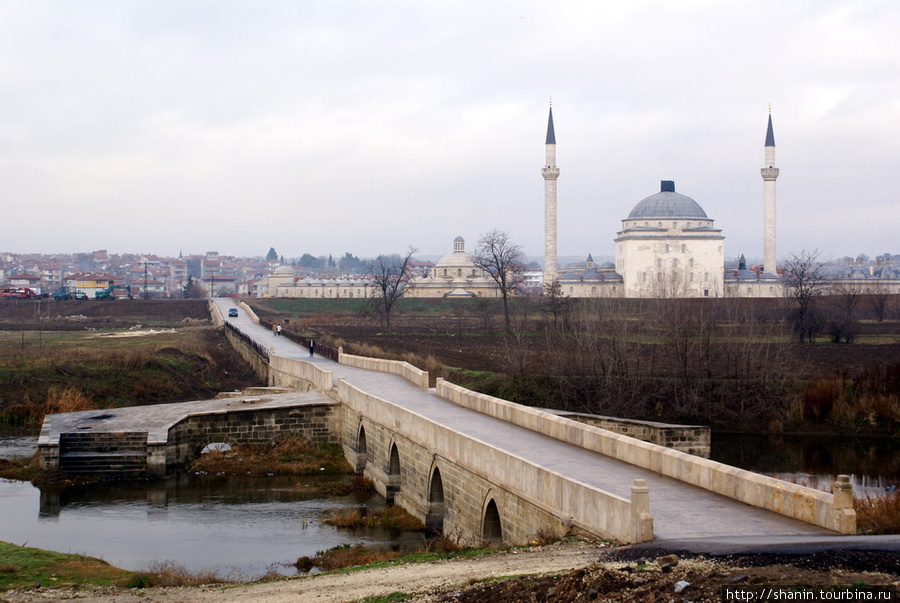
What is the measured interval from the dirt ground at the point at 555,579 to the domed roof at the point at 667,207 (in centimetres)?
8470

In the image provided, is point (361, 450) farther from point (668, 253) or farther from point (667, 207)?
point (667, 207)

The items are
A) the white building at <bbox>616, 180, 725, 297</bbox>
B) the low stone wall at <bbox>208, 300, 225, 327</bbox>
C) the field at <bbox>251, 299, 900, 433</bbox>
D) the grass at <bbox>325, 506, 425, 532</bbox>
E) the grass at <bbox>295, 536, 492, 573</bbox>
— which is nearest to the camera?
the grass at <bbox>295, 536, 492, 573</bbox>

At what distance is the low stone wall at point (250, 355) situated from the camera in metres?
38.3

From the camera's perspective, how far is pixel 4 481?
21328 millimetres

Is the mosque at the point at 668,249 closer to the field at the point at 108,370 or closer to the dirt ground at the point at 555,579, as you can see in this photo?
the field at the point at 108,370

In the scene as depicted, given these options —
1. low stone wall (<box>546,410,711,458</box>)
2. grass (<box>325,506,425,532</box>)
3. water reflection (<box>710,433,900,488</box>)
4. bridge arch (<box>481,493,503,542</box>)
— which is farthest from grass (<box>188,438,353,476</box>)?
water reflection (<box>710,433,900,488</box>)

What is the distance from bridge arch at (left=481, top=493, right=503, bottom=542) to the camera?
14.0 m

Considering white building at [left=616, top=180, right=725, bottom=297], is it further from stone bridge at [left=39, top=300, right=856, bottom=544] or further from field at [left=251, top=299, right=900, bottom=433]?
stone bridge at [left=39, top=300, right=856, bottom=544]

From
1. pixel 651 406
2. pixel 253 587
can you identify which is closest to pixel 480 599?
pixel 253 587

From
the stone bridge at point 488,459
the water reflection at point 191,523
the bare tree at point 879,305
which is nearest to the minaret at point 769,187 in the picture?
the bare tree at point 879,305

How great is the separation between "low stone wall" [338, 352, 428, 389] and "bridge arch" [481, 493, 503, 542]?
1162cm

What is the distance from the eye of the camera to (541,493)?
12266 mm

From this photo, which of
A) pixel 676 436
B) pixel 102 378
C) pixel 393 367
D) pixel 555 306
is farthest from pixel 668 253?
pixel 676 436

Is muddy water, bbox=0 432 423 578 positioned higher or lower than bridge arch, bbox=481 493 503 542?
lower
